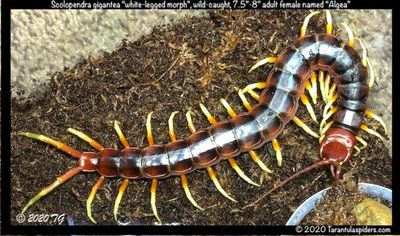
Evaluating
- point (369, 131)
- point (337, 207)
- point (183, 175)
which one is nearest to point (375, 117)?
point (369, 131)

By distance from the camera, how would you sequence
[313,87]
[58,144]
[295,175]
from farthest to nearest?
1. [313,87]
2. [58,144]
3. [295,175]

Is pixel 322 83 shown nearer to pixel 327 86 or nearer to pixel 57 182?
pixel 327 86

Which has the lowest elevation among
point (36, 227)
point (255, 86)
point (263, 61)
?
point (36, 227)

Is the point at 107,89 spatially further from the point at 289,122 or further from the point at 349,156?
the point at 349,156

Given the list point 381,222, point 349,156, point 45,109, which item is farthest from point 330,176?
point 45,109

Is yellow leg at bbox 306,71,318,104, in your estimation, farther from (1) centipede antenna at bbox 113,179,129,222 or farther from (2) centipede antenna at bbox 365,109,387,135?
(1) centipede antenna at bbox 113,179,129,222
